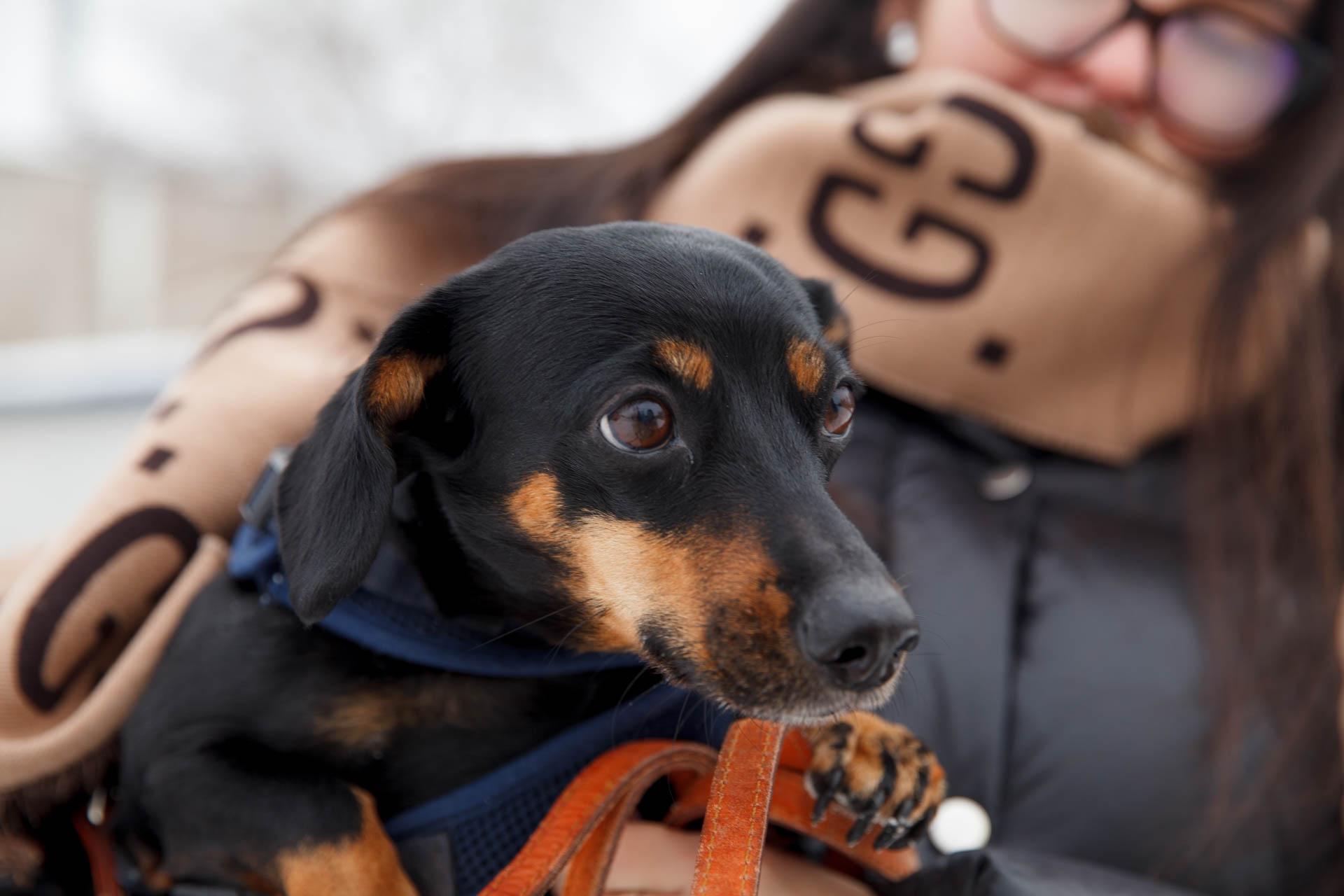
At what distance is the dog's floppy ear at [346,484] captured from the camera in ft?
3.75

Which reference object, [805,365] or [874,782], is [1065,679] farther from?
[805,365]

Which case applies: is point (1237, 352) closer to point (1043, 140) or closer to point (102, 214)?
point (1043, 140)

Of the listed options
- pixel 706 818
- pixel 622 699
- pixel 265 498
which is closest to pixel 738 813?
pixel 706 818

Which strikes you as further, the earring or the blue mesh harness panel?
the earring

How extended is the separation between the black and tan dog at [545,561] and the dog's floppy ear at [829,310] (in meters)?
0.11

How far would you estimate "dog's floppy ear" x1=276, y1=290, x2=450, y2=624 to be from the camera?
1.14 m

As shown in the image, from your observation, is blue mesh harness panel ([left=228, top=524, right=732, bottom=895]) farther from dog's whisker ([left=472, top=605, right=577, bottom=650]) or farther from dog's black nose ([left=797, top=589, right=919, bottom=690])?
dog's black nose ([left=797, top=589, right=919, bottom=690])

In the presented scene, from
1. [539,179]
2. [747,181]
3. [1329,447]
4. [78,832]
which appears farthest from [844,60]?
[78,832]

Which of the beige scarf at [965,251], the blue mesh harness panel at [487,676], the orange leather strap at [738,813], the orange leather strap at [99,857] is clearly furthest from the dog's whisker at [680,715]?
the beige scarf at [965,251]

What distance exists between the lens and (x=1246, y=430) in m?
2.03

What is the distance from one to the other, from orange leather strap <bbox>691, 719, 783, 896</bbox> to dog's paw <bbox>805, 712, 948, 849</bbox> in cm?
11

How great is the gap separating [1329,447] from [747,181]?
1.21 m

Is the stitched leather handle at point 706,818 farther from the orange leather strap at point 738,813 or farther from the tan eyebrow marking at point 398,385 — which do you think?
the tan eyebrow marking at point 398,385

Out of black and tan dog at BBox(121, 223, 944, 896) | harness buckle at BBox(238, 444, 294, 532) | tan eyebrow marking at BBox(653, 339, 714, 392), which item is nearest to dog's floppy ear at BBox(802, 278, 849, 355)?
black and tan dog at BBox(121, 223, 944, 896)
